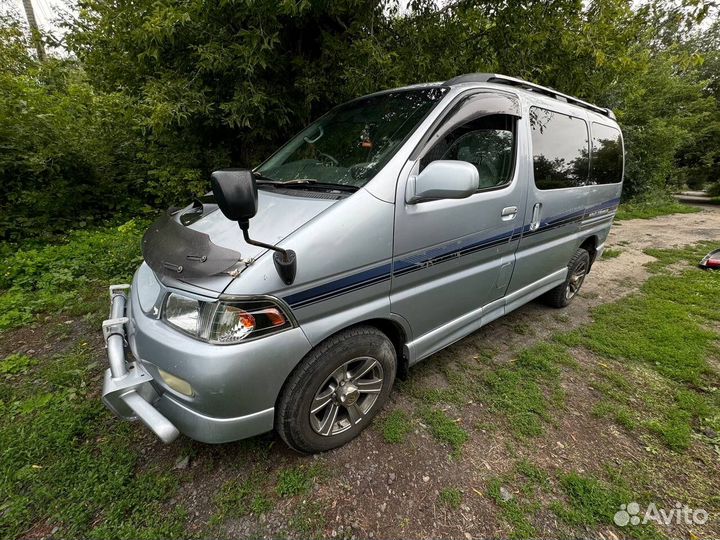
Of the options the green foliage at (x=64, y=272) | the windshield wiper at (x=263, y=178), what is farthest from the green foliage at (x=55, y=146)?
the windshield wiper at (x=263, y=178)

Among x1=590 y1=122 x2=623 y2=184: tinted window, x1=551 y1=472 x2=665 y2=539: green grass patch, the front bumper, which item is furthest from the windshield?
x1=590 y1=122 x2=623 y2=184: tinted window

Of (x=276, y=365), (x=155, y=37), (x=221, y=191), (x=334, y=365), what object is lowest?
(x=334, y=365)

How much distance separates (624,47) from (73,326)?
658 centimetres

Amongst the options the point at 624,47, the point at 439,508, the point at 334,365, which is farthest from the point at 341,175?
the point at 624,47

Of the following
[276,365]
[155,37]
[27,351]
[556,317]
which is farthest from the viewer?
[556,317]

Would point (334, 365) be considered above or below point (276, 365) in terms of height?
below

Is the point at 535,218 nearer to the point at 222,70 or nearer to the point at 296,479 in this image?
the point at 296,479

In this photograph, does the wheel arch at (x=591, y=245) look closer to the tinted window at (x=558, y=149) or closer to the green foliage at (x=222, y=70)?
the tinted window at (x=558, y=149)

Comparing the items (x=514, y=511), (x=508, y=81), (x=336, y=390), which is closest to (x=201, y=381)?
(x=336, y=390)

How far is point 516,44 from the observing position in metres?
3.88

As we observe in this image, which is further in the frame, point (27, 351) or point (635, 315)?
point (635, 315)

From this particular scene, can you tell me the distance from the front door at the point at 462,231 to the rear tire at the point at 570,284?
1.55 m

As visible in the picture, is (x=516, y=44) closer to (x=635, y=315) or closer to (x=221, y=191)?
(x=635, y=315)

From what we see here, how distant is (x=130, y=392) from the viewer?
1.50m
